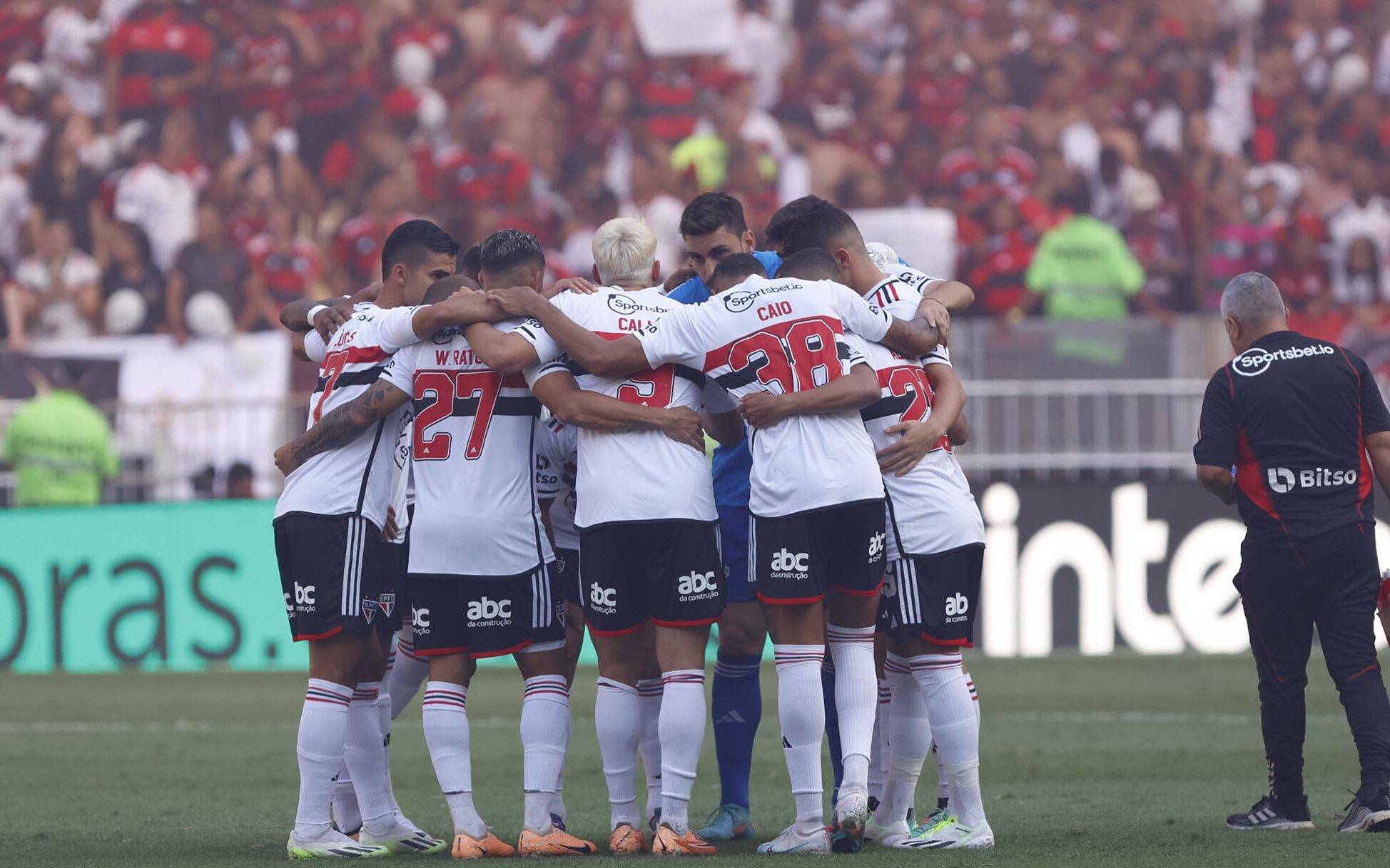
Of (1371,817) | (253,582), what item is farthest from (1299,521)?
(253,582)

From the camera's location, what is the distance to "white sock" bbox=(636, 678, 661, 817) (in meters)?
6.73

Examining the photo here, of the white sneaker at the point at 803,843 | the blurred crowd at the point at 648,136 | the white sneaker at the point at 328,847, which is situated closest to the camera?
the white sneaker at the point at 803,843

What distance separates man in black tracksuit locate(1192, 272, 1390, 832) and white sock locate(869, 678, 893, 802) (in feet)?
4.40

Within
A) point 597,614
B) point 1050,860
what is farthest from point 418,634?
point 1050,860

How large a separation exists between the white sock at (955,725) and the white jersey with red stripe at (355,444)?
80.9 inches

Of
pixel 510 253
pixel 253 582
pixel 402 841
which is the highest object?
pixel 510 253

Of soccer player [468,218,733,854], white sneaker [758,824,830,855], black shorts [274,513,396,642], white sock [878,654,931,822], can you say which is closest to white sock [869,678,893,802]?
white sock [878,654,931,822]

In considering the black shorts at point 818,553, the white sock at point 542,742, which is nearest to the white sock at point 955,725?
the black shorts at point 818,553

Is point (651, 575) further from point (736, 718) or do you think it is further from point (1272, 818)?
point (1272, 818)

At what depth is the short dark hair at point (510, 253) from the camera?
6.44 m

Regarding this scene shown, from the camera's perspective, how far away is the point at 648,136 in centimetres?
1786

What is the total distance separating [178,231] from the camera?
1777 centimetres

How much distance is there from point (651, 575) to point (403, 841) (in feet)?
4.59

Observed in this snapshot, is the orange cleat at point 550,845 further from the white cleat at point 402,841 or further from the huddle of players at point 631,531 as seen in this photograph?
the white cleat at point 402,841
